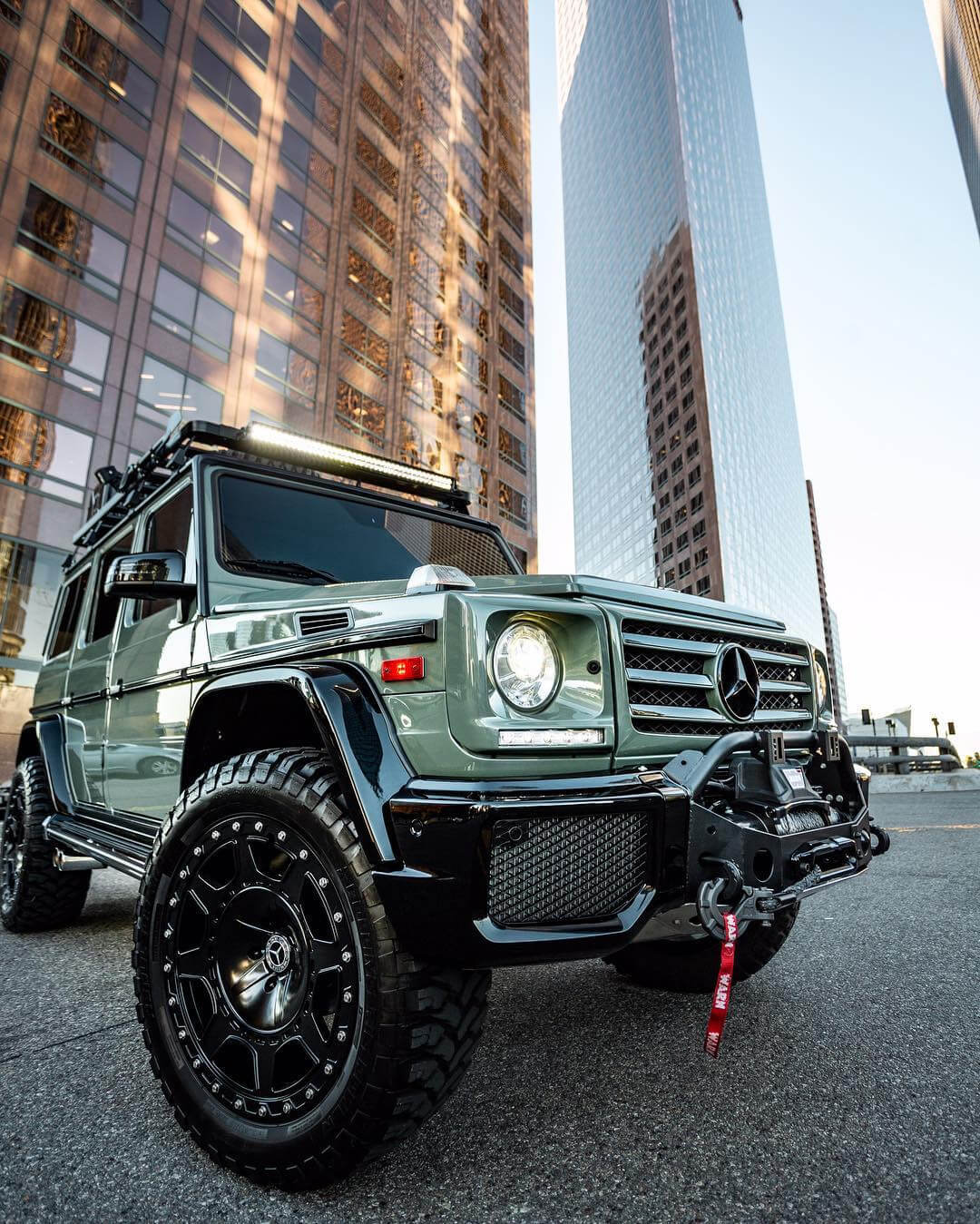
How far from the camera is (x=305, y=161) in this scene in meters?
27.0

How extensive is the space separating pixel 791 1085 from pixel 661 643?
4.31ft

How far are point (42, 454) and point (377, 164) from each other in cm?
2250

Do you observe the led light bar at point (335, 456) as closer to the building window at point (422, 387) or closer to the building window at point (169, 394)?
the building window at point (169, 394)

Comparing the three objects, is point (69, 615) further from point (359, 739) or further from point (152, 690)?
point (359, 739)

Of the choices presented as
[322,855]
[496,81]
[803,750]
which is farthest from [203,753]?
[496,81]

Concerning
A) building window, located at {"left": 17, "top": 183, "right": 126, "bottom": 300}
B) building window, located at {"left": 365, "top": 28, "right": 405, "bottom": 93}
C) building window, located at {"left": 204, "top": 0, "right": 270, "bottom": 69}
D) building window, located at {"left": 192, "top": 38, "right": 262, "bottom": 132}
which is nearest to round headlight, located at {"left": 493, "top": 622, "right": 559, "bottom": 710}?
building window, located at {"left": 17, "top": 183, "right": 126, "bottom": 300}

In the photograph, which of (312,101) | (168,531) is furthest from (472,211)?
(168,531)

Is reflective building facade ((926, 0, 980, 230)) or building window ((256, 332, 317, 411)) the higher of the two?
reflective building facade ((926, 0, 980, 230))

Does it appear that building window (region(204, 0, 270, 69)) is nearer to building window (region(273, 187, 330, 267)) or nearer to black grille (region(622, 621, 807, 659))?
building window (region(273, 187, 330, 267))

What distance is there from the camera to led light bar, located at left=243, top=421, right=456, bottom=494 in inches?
122

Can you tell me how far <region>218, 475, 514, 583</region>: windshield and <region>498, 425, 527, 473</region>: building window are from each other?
3390cm

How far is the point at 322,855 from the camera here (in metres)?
1.65

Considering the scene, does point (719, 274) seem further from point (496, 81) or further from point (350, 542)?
→ point (350, 542)

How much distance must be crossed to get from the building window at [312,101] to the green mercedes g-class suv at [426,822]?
3235 centimetres
